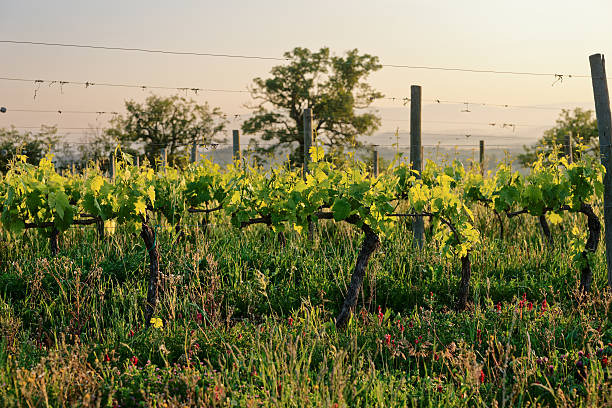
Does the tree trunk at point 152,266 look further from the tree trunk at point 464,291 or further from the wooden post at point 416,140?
the wooden post at point 416,140

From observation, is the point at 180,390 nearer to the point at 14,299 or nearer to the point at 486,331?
the point at 486,331

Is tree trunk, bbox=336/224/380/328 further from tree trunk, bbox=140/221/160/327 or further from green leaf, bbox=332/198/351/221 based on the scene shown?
tree trunk, bbox=140/221/160/327

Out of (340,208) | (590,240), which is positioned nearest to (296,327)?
(340,208)

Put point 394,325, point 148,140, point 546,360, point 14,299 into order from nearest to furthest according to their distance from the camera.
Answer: point 546,360 < point 394,325 < point 14,299 < point 148,140

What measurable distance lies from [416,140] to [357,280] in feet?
11.1

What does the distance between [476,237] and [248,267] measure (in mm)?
2619

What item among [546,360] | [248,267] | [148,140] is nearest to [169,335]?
[248,267]

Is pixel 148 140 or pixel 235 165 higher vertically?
pixel 148 140

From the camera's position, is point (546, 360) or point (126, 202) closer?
point (546, 360)

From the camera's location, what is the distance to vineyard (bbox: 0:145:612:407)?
116 inches

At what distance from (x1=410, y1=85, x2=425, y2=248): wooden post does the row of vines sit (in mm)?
1447

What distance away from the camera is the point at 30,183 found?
453 centimetres

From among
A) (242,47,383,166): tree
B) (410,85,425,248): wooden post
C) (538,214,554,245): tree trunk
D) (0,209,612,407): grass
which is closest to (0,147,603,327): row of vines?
(0,209,612,407): grass

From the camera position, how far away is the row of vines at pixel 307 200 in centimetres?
454
